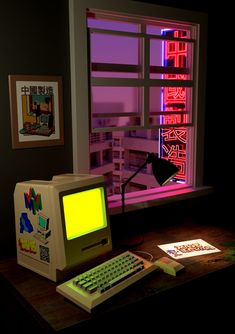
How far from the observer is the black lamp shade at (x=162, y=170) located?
2312 millimetres

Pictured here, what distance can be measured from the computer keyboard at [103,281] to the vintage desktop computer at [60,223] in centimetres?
12

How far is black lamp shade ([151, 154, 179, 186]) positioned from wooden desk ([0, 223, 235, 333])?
41cm

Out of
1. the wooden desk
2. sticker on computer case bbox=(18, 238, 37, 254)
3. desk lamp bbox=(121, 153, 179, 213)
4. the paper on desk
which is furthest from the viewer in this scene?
desk lamp bbox=(121, 153, 179, 213)

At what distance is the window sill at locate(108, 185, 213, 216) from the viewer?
2.61m

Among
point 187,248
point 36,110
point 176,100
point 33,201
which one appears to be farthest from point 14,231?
point 176,100

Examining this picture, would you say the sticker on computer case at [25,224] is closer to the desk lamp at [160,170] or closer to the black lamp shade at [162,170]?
the desk lamp at [160,170]

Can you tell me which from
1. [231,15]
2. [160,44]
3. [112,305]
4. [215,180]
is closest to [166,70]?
[160,44]

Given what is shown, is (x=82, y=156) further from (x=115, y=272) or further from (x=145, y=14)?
(x=145, y=14)

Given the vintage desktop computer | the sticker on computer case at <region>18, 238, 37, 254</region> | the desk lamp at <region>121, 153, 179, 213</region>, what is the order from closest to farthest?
the vintage desktop computer → the sticker on computer case at <region>18, 238, 37, 254</region> → the desk lamp at <region>121, 153, 179, 213</region>

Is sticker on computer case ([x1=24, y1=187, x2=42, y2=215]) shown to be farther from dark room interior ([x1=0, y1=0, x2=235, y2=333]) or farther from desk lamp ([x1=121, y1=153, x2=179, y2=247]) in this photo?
desk lamp ([x1=121, y1=153, x2=179, y2=247])

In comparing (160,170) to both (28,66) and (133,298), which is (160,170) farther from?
(28,66)

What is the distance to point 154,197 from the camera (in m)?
2.80

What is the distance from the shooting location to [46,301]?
1694 millimetres

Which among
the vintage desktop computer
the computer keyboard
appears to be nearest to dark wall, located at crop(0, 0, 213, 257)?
the vintage desktop computer
